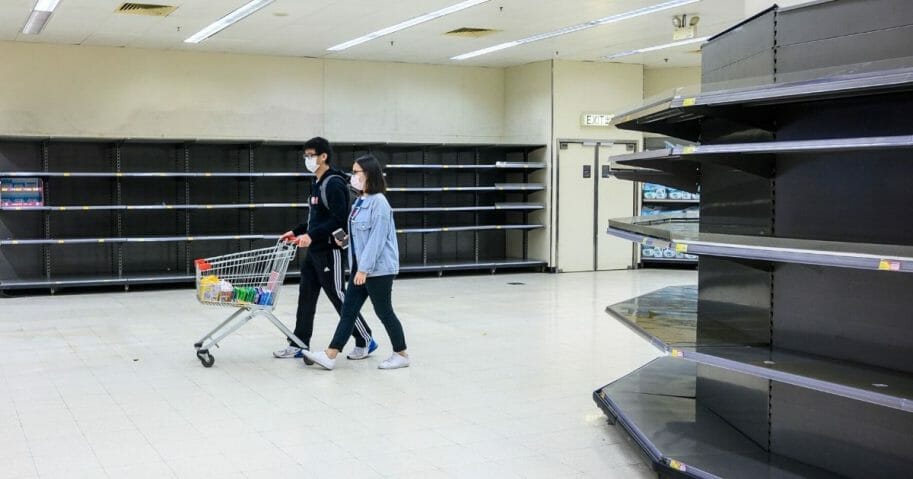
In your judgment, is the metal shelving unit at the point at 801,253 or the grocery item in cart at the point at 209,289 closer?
the metal shelving unit at the point at 801,253

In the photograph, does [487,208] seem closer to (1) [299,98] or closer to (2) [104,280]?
(1) [299,98]

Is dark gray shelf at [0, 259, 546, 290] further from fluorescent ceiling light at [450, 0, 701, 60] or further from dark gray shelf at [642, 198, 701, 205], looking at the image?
dark gray shelf at [642, 198, 701, 205]

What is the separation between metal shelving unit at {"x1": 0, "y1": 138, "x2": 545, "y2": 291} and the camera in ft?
35.5

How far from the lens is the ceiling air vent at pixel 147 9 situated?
8.78 meters

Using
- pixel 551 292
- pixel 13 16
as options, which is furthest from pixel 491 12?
pixel 13 16

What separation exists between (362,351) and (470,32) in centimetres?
513

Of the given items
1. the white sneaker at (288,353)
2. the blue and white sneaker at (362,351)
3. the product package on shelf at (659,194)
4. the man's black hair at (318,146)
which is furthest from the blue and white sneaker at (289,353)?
the product package on shelf at (659,194)

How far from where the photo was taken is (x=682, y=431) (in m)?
3.99

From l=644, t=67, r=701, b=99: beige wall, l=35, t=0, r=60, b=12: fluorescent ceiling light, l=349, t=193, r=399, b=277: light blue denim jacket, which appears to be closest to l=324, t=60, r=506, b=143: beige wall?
l=644, t=67, r=701, b=99: beige wall

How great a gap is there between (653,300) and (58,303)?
725 cm

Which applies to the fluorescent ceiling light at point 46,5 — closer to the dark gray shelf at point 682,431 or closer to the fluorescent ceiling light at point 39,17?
the fluorescent ceiling light at point 39,17

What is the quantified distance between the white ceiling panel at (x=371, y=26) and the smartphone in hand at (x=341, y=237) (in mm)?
3152

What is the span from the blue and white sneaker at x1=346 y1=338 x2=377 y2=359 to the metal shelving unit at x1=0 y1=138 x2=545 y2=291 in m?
4.90

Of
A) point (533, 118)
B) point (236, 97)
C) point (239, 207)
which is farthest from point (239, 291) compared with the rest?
point (533, 118)
